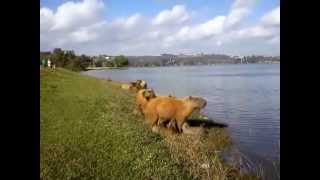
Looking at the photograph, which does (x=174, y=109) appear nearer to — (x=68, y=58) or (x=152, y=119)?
(x=152, y=119)

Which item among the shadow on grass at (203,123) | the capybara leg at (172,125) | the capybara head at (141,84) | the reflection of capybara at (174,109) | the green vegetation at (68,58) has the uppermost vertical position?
the green vegetation at (68,58)

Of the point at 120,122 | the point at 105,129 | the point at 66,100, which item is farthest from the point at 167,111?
the point at 66,100

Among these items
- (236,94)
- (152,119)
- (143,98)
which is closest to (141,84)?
(236,94)

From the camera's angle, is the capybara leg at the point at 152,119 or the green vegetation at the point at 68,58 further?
the capybara leg at the point at 152,119

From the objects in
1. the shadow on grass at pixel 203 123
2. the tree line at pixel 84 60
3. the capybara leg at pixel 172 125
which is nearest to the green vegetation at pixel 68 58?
the tree line at pixel 84 60

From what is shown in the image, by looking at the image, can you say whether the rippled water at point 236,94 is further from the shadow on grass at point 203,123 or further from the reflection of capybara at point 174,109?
the reflection of capybara at point 174,109

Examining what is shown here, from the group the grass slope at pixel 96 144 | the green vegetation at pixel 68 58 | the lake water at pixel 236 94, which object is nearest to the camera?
the grass slope at pixel 96 144

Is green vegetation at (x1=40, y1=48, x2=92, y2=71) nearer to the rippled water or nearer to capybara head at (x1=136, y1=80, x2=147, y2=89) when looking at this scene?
the rippled water

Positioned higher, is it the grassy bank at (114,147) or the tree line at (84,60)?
the tree line at (84,60)

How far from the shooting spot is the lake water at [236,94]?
669cm
